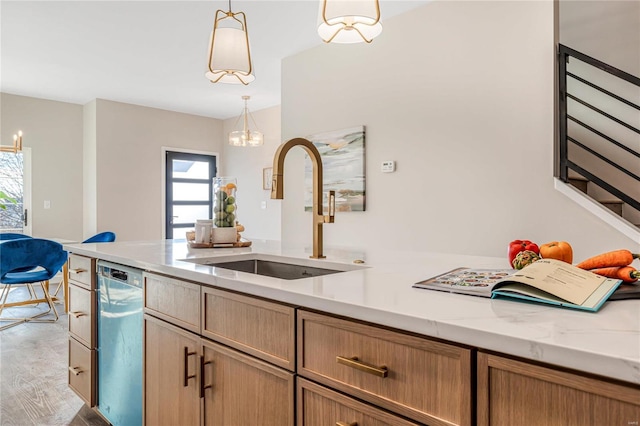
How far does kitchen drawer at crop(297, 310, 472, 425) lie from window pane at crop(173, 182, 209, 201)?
6.38 meters

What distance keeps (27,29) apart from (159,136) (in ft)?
9.64

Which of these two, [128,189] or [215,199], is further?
[128,189]

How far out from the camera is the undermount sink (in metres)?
1.70

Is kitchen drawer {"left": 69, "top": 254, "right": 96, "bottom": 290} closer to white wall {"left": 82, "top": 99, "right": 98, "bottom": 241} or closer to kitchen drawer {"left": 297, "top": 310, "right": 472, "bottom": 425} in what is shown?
kitchen drawer {"left": 297, "top": 310, "right": 472, "bottom": 425}

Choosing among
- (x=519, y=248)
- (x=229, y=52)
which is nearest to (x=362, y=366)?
(x=519, y=248)

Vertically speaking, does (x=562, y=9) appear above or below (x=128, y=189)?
above

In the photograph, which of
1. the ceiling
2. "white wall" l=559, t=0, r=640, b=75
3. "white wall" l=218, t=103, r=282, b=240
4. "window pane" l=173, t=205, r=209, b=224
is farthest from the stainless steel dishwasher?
"window pane" l=173, t=205, r=209, b=224

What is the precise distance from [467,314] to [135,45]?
14.3 feet

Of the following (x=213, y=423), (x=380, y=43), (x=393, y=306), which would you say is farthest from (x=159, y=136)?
(x=393, y=306)

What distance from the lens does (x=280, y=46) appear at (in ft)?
14.1

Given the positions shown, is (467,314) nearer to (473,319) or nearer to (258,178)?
(473,319)

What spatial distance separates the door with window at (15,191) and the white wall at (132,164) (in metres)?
0.91

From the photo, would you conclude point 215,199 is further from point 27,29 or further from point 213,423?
point 27,29

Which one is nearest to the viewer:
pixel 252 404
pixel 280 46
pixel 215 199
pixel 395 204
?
pixel 252 404
